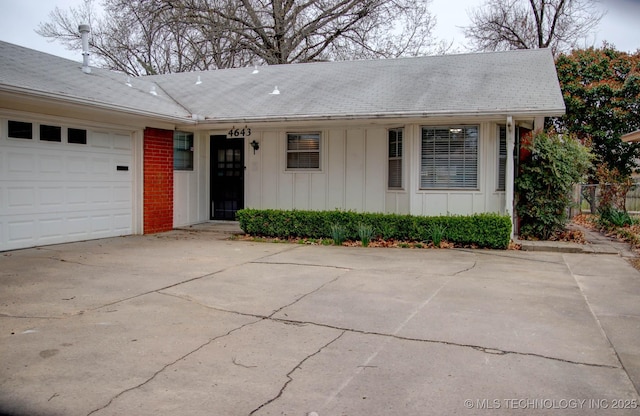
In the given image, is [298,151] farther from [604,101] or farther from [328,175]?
[604,101]

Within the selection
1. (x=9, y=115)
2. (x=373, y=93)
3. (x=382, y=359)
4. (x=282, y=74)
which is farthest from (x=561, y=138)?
(x=9, y=115)

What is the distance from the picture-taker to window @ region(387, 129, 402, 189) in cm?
1131

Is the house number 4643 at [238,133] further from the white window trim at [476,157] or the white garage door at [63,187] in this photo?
the white window trim at [476,157]

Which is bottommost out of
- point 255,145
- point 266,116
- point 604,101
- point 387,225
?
point 387,225

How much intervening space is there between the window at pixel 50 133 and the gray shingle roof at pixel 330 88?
2.80 feet

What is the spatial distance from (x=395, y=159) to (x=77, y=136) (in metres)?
6.60

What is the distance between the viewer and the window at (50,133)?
9.30 m

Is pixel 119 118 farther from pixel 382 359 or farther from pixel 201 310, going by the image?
pixel 382 359

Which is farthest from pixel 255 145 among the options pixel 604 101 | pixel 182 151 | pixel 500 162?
pixel 604 101

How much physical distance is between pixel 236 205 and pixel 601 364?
1043 centimetres

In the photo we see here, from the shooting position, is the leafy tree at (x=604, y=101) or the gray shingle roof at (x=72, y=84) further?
the leafy tree at (x=604, y=101)

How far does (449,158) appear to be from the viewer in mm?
10742

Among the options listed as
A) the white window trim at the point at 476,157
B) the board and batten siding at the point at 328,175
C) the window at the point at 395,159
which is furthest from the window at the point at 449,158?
the board and batten siding at the point at 328,175

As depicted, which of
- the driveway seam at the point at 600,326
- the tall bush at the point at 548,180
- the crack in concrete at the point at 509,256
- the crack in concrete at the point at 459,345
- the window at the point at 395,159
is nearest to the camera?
the driveway seam at the point at 600,326
